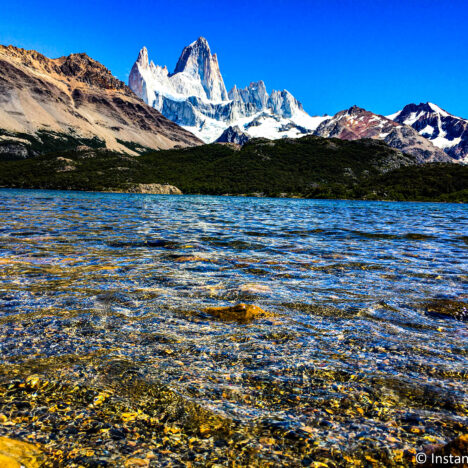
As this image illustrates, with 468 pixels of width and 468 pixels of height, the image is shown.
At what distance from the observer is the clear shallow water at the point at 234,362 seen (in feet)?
14.2

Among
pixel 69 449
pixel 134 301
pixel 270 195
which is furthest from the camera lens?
pixel 270 195

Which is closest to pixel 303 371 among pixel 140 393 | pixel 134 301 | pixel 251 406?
pixel 251 406

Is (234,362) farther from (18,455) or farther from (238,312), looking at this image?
(18,455)

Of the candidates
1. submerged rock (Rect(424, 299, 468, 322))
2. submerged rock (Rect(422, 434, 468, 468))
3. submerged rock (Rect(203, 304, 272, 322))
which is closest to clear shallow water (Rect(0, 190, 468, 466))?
submerged rock (Rect(424, 299, 468, 322))

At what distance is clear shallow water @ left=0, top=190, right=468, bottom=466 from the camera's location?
170 inches

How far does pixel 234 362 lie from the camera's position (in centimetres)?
645

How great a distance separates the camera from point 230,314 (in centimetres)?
901

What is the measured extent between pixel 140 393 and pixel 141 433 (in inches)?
36.9

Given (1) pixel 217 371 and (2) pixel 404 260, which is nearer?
(1) pixel 217 371

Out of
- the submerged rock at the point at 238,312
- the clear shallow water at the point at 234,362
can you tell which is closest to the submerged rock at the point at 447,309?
the clear shallow water at the point at 234,362

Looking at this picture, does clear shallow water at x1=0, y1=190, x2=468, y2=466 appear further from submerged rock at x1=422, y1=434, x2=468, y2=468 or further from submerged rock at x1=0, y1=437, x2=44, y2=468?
submerged rock at x1=422, y1=434, x2=468, y2=468

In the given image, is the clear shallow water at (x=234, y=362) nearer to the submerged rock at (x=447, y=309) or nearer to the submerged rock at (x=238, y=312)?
the submerged rock at (x=447, y=309)

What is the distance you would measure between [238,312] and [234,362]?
2.63 metres

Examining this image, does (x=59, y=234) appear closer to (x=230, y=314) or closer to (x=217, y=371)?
(x=230, y=314)
